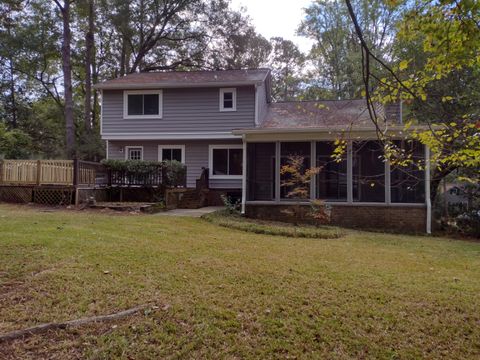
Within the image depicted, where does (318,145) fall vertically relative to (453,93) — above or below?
below

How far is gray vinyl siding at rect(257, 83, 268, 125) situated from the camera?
15.9 meters

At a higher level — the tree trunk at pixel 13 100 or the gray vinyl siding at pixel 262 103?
the tree trunk at pixel 13 100

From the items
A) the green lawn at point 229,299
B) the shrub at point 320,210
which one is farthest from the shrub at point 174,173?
the green lawn at point 229,299

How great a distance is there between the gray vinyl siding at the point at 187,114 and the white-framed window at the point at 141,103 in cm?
21

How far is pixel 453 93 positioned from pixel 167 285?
1402 centimetres

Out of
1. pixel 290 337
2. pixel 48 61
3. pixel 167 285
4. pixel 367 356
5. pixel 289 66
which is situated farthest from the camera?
pixel 289 66

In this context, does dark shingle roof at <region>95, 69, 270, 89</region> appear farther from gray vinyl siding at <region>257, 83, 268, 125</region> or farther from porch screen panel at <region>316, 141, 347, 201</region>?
porch screen panel at <region>316, 141, 347, 201</region>

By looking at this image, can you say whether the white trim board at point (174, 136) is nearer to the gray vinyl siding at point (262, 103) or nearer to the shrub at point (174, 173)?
the gray vinyl siding at point (262, 103)

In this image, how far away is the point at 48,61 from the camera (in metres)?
26.4

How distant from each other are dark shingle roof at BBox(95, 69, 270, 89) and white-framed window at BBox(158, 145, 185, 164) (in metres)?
2.79

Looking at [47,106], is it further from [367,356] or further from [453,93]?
[367,356]

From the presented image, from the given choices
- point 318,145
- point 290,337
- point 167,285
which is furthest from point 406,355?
point 318,145

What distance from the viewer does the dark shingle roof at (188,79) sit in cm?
1554

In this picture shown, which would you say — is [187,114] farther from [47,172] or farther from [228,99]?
[47,172]
